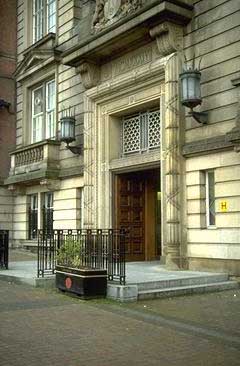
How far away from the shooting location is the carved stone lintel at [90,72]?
17.2 meters

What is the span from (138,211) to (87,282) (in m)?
7.43

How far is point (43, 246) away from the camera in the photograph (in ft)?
41.1

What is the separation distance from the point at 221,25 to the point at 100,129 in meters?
5.63

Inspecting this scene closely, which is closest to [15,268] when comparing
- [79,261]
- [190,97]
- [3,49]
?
[79,261]

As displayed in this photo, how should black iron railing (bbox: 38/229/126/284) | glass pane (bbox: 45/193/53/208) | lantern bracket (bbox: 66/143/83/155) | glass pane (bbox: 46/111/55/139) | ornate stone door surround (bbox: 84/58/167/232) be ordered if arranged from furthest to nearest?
1. glass pane (bbox: 46/111/55/139)
2. glass pane (bbox: 45/193/53/208)
3. lantern bracket (bbox: 66/143/83/155)
4. ornate stone door surround (bbox: 84/58/167/232)
5. black iron railing (bbox: 38/229/126/284)

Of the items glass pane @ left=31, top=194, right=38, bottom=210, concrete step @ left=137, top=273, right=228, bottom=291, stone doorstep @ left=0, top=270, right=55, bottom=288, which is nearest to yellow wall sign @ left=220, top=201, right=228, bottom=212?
concrete step @ left=137, top=273, right=228, bottom=291

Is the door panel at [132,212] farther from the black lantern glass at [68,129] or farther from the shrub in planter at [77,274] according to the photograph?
the shrub in planter at [77,274]

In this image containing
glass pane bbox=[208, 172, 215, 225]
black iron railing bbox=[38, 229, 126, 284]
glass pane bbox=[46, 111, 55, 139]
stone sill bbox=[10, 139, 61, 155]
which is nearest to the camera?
black iron railing bbox=[38, 229, 126, 284]

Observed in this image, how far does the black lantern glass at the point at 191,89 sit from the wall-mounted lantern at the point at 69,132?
5.74 metres

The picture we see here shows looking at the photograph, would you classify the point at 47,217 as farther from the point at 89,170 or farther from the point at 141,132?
the point at 141,132

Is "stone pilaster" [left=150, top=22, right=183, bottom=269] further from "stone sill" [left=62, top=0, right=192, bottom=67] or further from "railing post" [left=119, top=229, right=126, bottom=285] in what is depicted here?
"railing post" [left=119, top=229, right=126, bottom=285]

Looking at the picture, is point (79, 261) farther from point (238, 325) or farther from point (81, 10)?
point (81, 10)

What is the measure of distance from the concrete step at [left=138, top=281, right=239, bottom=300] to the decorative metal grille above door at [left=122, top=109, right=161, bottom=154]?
5.31 m

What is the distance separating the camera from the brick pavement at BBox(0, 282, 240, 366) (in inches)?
242
